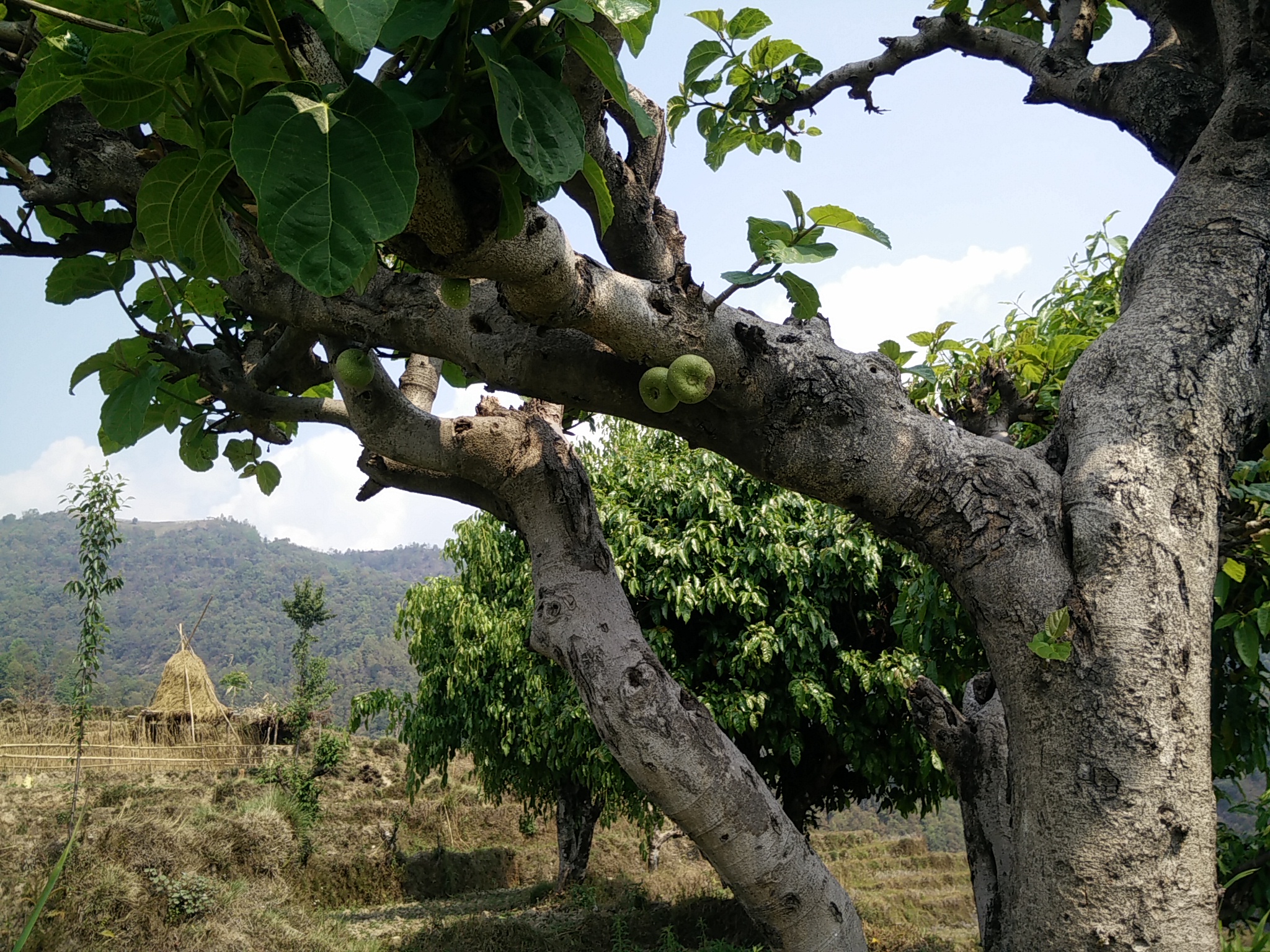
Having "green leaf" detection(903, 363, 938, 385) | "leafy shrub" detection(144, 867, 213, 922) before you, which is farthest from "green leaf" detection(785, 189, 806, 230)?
"leafy shrub" detection(144, 867, 213, 922)

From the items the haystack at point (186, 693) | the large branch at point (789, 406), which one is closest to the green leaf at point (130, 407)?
the large branch at point (789, 406)

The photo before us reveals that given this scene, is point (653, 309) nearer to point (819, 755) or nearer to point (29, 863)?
point (819, 755)

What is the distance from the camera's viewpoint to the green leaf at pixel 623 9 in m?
0.94

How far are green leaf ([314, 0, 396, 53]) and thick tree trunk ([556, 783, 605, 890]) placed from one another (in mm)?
11177

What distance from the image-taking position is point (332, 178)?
2.81ft

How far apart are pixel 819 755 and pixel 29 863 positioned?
26.8ft

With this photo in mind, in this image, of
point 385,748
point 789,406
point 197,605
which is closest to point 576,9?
point 789,406

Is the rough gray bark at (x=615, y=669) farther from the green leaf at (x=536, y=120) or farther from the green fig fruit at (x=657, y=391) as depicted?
the green leaf at (x=536, y=120)

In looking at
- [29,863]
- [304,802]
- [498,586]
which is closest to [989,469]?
[498,586]

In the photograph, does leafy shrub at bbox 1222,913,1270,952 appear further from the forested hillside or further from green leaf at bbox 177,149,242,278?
the forested hillside

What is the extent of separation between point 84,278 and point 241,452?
101 cm

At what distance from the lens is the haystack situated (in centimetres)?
1622

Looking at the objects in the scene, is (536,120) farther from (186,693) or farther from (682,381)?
(186,693)

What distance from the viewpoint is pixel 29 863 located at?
26.4 feet
